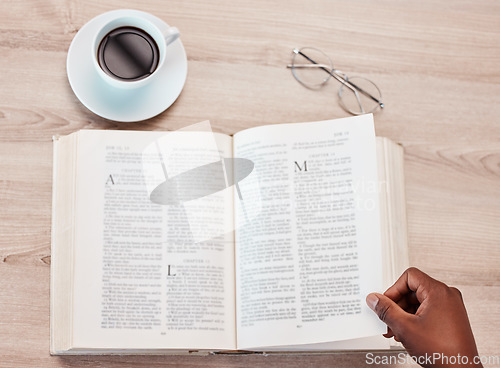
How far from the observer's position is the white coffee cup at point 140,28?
0.73m

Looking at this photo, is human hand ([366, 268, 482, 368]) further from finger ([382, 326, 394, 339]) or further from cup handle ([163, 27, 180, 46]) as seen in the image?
cup handle ([163, 27, 180, 46])

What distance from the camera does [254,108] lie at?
81 centimetres

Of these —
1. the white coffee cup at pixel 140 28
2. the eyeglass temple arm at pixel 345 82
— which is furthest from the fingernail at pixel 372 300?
the white coffee cup at pixel 140 28

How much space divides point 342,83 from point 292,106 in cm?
8

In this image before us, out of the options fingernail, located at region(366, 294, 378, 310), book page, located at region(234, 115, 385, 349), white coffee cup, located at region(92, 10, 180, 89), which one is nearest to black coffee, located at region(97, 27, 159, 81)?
white coffee cup, located at region(92, 10, 180, 89)

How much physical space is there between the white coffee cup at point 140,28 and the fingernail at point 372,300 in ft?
1.30

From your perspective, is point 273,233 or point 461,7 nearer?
point 273,233

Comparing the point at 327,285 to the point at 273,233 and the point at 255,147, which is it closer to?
the point at 273,233

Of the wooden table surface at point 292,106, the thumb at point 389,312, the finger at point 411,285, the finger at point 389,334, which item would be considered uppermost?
the wooden table surface at point 292,106

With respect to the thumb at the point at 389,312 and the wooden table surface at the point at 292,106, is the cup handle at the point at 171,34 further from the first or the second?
the thumb at the point at 389,312

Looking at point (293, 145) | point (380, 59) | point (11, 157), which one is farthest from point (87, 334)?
point (380, 59)

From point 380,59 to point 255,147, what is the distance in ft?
0.79

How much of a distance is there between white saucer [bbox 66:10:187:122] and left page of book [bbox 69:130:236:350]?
34mm

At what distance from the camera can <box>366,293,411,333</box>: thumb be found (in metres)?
0.67
